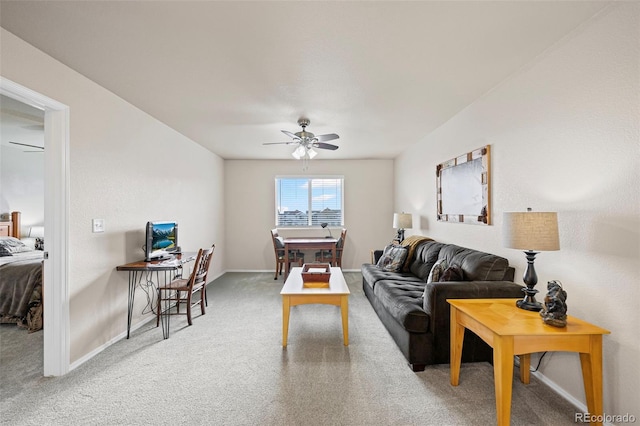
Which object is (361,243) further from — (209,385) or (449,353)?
(209,385)

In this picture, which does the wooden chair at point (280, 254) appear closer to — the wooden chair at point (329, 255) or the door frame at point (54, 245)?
the wooden chair at point (329, 255)

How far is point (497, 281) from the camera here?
2457mm

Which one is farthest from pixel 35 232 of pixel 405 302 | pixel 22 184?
pixel 405 302

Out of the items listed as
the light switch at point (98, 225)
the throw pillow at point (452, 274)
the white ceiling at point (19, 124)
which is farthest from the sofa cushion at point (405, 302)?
the white ceiling at point (19, 124)

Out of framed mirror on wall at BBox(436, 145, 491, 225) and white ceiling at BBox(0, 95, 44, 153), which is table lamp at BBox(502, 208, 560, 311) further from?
white ceiling at BBox(0, 95, 44, 153)

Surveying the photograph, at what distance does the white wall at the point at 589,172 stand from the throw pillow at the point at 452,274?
0.48m

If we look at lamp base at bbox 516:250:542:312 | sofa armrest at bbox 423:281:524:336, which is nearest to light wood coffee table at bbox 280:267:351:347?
sofa armrest at bbox 423:281:524:336

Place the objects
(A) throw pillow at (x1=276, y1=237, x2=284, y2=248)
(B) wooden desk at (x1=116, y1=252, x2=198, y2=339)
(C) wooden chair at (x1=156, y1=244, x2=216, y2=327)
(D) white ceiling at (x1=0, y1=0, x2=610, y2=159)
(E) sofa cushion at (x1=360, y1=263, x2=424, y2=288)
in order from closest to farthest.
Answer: (D) white ceiling at (x1=0, y1=0, x2=610, y2=159) < (B) wooden desk at (x1=116, y1=252, x2=198, y2=339) < (C) wooden chair at (x1=156, y1=244, x2=216, y2=327) < (E) sofa cushion at (x1=360, y1=263, x2=424, y2=288) < (A) throw pillow at (x1=276, y1=237, x2=284, y2=248)

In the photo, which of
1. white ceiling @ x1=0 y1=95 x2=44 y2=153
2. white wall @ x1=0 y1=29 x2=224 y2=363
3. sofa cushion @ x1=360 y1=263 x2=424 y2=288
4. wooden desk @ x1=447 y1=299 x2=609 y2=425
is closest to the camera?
wooden desk @ x1=447 y1=299 x2=609 y2=425

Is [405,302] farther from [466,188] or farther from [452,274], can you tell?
[466,188]

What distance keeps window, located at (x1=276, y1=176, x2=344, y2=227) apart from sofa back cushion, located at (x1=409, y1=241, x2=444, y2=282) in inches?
A: 104

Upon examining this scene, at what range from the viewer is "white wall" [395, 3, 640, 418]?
62.7 inches

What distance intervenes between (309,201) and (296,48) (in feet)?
14.7

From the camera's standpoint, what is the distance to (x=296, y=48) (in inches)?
82.2
